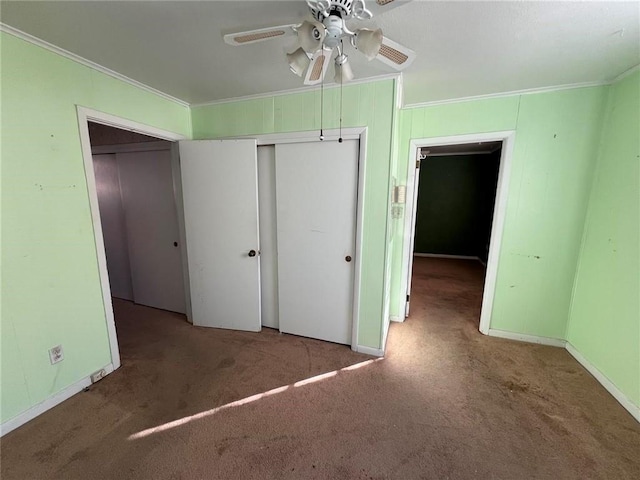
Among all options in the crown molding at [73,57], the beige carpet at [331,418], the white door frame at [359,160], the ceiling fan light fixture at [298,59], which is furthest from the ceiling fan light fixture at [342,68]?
the beige carpet at [331,418]

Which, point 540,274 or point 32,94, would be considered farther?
point 540,274

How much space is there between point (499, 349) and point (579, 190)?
1.58 metres

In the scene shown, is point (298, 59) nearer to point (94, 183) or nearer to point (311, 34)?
point (311, 34)

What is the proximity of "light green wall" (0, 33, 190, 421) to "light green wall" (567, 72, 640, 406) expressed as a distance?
→ 3.82 meters

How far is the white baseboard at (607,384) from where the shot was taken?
1.69 metres

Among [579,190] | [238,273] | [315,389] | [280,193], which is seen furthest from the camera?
[238,273]

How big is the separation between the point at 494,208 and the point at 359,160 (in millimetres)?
1489

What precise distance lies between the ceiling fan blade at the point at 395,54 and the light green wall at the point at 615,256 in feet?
6.21

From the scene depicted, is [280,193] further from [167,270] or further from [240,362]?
[167,270]

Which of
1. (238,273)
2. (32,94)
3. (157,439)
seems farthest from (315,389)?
(32,94)

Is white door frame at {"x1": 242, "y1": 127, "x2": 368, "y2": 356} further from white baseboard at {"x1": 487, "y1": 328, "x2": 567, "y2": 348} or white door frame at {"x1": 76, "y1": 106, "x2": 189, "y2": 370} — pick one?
white baseboard at {"x1": 487, "y1": 328, "x2": 567, "y2": 348}

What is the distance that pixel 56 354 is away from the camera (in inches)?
68.9

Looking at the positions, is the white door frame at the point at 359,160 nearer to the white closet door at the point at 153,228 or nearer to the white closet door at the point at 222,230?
the white closet door at the point at 222,230

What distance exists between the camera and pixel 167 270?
121 inches
